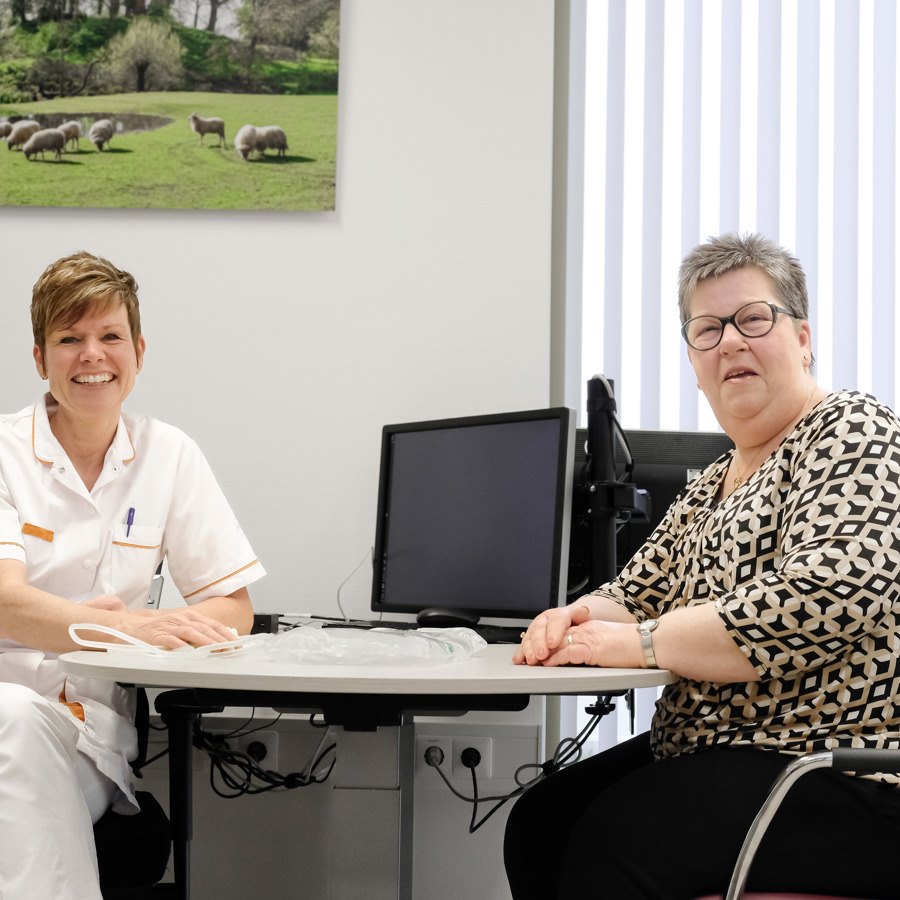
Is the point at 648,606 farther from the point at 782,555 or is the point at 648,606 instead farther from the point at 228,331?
the point at 228,331

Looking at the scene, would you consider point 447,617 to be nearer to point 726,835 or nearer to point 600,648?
point 600,648

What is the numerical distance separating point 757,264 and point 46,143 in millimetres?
2096

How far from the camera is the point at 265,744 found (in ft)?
7.96

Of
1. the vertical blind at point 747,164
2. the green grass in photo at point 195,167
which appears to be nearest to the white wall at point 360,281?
the green grass in photo at point 195,167

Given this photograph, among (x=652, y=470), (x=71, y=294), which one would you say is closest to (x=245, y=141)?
(x=71, y=294)

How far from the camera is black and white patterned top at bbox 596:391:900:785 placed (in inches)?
45.6

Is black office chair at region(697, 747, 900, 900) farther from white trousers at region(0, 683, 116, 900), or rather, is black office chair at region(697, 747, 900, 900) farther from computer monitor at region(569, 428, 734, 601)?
computer monitor at region(569, 428, 734, 601)

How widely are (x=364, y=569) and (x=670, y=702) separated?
1.27 m

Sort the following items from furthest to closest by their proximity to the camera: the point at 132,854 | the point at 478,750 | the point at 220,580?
1. the point at 478,750
2. the point at 220,580
3. the point at 132,854

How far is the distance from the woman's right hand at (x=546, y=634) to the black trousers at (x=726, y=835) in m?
0.21

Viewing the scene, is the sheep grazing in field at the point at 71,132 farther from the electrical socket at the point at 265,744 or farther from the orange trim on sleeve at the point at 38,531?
the electrical socket at the point at 265,744

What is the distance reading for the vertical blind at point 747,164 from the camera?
9.27 ft

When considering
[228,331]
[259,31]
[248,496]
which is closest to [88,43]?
[259,31]

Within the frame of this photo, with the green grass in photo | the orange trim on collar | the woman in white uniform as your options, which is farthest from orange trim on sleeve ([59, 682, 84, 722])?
the green grass in photo
